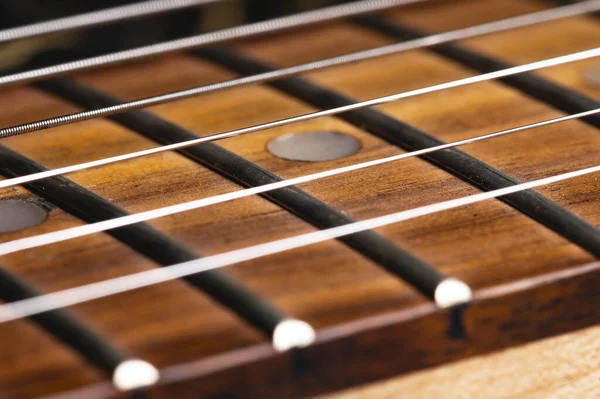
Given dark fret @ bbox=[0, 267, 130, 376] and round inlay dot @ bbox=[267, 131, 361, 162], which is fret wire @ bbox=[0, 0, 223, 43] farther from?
dark fret @ bbox=[0, 267, 130, 376]

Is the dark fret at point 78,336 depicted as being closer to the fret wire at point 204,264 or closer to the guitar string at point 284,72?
the fret wire at point 204,264

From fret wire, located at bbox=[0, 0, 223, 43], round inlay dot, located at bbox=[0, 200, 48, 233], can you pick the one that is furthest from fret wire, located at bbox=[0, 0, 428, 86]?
round inlay dot, located at bbox=[0, 200, 48, 233]

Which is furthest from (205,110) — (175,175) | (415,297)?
(415,297)

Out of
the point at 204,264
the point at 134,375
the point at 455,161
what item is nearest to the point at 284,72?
the point at 455,161

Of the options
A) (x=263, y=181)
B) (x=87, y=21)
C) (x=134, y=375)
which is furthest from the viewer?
(x=87, y=21)

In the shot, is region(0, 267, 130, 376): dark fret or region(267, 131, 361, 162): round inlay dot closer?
region(0, 267, 130, 376): dark fret

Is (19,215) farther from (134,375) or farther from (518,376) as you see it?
(518,376)
